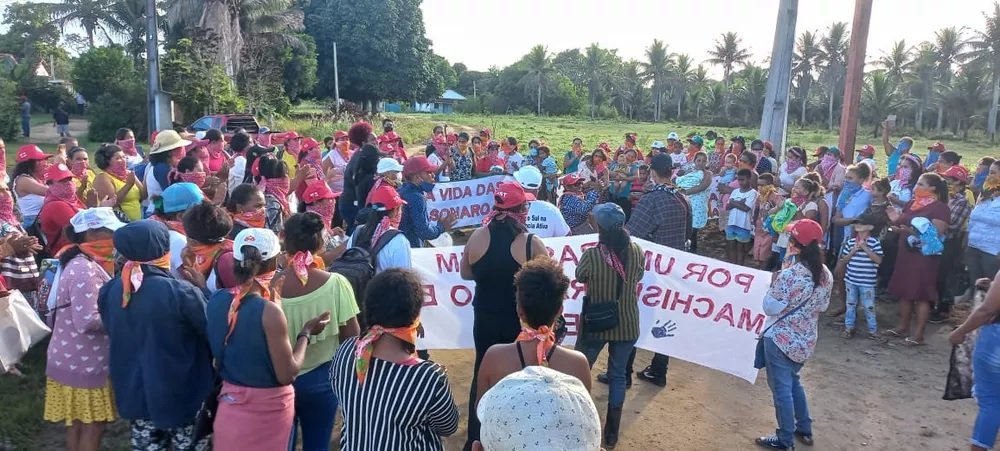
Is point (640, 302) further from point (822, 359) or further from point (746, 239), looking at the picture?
point (746, 239)

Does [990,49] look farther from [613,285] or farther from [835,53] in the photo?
[613,285]

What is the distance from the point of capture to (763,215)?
880 centimetres

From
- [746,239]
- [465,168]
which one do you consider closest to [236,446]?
[746,239]

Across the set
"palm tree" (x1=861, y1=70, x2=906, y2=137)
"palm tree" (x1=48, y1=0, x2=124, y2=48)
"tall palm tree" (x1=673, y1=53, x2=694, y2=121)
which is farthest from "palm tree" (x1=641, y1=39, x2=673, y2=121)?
"palm tree" (x1=48, y1=0, x2=124, y2=48)

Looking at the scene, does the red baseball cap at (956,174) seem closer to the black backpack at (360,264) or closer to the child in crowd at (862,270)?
the child in crowd at (862,270)

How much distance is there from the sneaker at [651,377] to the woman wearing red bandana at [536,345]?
11.1 ft

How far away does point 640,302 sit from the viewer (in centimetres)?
601

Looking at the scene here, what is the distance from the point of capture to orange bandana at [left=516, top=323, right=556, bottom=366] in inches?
120

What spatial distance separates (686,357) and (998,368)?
7.30 ft

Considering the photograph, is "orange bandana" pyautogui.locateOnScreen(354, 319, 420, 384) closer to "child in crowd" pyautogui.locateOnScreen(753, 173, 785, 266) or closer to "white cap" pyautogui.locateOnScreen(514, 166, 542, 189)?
"white cap" pyautogui.locateOnScreen(514, 166, 542, 189)

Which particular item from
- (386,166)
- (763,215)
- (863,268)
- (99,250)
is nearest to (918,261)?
(863,268)

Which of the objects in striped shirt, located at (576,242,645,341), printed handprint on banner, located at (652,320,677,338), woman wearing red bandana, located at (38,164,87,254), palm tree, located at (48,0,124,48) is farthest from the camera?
palm tree, located at (48,0,124,48)

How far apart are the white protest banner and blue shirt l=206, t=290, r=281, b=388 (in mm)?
7000

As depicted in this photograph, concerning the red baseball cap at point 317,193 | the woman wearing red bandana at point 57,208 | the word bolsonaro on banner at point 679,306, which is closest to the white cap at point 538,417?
the red baseball cap at point 317,193
